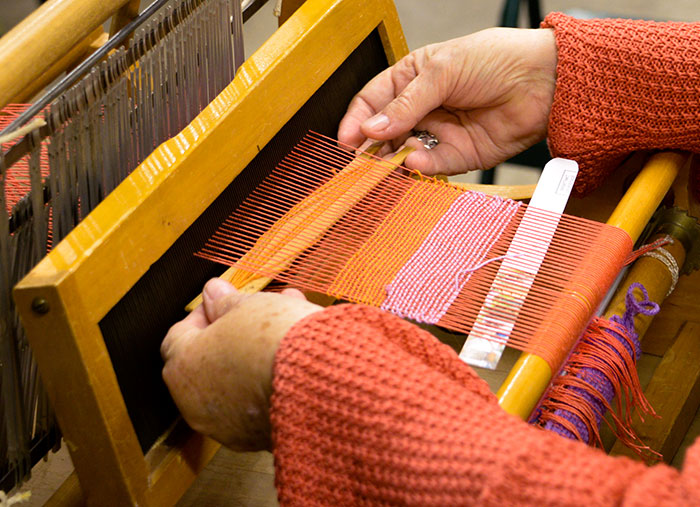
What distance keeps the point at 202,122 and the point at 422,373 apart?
0.43m

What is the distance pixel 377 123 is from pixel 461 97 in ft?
0.53

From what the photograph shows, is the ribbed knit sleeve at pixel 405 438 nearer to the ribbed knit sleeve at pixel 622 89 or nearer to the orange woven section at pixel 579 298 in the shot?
the orange woven section at pixel 579 298

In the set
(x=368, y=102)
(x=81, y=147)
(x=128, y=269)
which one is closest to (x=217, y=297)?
(x=128, y=269)

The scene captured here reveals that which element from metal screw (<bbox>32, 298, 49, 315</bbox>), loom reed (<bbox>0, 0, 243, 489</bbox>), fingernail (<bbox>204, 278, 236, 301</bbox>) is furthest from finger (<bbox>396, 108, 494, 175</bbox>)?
metal screw (<bbox>32, 298, 49, 315</bbox>)

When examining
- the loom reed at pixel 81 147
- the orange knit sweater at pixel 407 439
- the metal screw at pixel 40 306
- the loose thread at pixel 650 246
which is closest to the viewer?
the orange knit sweater at pixel 407 439

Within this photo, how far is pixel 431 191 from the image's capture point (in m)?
1.09

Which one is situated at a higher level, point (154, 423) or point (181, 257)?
point (181, 257)

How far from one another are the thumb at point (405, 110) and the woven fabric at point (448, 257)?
168 millimetres

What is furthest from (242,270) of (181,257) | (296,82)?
(296,82)

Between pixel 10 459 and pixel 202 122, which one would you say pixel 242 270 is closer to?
pixel 202 122

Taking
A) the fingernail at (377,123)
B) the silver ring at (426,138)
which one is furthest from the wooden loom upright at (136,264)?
the silver ring at (426,138)

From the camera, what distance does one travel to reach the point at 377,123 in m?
1.14

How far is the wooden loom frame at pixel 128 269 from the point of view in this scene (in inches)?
28.3

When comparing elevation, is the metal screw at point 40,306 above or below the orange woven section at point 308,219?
above
